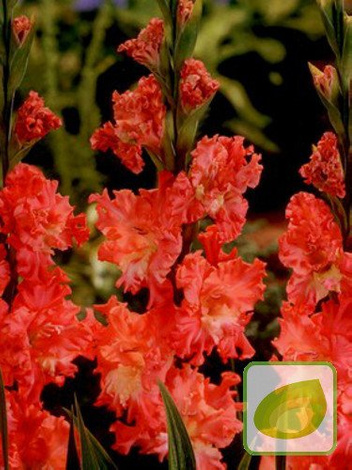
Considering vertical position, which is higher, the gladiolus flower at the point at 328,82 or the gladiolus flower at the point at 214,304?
the gladiolus flower at the point at 328,82

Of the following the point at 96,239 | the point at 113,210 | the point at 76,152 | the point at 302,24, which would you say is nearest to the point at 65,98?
the point at 76,152

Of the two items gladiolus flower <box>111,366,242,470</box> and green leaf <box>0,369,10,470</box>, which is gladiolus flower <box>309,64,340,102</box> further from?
green leaf <box>0,369,10,470</box>

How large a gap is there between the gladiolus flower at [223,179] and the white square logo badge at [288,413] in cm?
16

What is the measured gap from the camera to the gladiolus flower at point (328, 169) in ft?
3.70

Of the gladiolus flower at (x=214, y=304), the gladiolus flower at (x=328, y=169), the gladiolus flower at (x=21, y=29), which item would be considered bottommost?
the gladiolus flower at (x=214, y=304)

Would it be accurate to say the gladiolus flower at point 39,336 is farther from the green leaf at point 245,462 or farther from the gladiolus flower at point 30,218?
the green leaf at point 245,462

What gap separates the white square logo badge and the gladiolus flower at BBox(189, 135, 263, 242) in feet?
0.53

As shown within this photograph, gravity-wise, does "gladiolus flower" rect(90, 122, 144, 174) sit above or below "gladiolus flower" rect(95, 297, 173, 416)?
above

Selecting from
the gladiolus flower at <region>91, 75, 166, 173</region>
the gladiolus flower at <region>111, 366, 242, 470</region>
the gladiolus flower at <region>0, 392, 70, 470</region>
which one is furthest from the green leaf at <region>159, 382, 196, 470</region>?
the gladiolus flower at <region>91, 75, 166, 173</region>

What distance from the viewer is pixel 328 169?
3.71ft

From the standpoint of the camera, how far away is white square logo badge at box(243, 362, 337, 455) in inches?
46.3

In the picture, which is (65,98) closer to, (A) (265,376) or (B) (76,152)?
(B) (76,152)

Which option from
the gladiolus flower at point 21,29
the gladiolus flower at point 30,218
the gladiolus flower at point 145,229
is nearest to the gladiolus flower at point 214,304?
the gladiolus flower at point 145,229

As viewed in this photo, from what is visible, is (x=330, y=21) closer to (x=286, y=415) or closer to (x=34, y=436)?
(x=286, y=415)
